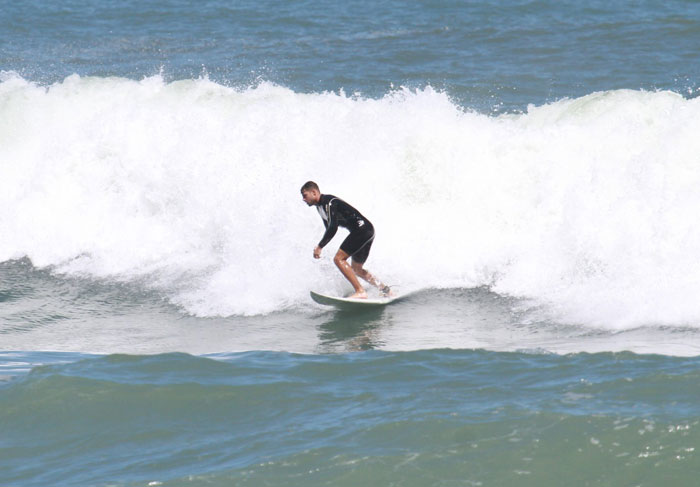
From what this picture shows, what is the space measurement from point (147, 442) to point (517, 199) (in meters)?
7.26

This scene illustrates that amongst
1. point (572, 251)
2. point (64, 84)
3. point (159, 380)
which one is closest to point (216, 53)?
point (64, 84)

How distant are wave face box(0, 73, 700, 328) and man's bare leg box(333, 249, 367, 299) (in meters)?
0.82

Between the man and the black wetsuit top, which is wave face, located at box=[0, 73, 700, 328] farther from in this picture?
the black wetsuit top

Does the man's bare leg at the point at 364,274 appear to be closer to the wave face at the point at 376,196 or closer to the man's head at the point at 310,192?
Answer: the wave face at the point at 376,196

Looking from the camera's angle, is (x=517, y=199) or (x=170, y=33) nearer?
(x=517, y=199)

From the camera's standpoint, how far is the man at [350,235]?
10.3m

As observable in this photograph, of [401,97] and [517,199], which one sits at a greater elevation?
[401,97]

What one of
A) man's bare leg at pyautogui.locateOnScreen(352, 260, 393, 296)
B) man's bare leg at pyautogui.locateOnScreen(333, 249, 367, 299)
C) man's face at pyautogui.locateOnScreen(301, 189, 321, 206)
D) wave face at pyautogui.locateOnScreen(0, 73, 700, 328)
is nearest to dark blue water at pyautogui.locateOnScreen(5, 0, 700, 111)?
wave face at pyautogui.locateOnScreen(0, 73, 700, 328)

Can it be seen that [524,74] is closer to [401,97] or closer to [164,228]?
[401,97]

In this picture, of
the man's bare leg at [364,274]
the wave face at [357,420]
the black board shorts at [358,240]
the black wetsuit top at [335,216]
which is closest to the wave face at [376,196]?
the man's bare leg at [364,274]

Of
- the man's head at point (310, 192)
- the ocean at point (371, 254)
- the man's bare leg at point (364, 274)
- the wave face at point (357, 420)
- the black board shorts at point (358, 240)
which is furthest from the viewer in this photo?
the man's bare leg at point (364, 274)

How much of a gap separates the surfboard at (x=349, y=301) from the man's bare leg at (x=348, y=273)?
11 cm

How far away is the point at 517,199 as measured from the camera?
41.1 ft

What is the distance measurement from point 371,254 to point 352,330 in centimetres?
245
